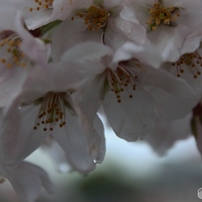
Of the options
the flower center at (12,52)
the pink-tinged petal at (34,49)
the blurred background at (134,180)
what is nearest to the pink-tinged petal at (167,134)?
the blurred background at (134,180)

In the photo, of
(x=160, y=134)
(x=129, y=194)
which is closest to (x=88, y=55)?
(x=160, y=134)

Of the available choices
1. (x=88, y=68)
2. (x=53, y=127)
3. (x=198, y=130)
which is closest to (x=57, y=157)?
(x=198, y=130)

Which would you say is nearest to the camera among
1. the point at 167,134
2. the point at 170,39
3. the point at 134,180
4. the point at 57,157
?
the point at 170,39

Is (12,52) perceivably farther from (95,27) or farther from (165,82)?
(165,82)

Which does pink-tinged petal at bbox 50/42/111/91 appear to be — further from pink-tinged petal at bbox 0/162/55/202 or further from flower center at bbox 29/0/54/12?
pink-tinged petal at bbox 0/162/55/202

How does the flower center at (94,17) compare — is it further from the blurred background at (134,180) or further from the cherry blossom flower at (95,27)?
the blurred background at (134,180)

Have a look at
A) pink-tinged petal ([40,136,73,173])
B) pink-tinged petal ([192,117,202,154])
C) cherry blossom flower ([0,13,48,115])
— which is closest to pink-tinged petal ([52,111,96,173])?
cherry blossom flower ([0,13,48,115])
